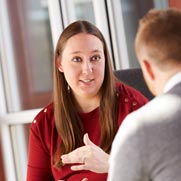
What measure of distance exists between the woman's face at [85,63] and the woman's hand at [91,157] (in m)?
0.24

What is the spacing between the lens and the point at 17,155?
3.76 meters

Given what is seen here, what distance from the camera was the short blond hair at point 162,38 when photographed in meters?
1.08

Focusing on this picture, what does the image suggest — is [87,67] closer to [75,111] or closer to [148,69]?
[75,111]

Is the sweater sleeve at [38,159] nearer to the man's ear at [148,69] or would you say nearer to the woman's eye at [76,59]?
the woman's eye at [76,59]

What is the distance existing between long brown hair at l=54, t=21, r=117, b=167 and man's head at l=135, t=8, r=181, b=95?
0.76 m

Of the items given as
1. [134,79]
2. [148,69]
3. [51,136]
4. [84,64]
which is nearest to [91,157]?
[51,136]

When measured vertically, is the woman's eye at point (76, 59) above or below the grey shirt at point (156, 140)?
above

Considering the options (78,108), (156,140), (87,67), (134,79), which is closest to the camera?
(156,140)

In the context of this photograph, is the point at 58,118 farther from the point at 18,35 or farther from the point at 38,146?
the point at 18,35

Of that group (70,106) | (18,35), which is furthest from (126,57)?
(70,106)

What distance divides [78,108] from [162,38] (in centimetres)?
99

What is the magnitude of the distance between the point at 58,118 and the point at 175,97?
1001 mm

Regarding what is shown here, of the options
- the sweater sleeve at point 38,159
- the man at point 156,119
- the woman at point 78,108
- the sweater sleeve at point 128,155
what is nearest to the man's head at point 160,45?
the man at point 156,119

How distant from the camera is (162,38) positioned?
108 centimetres
